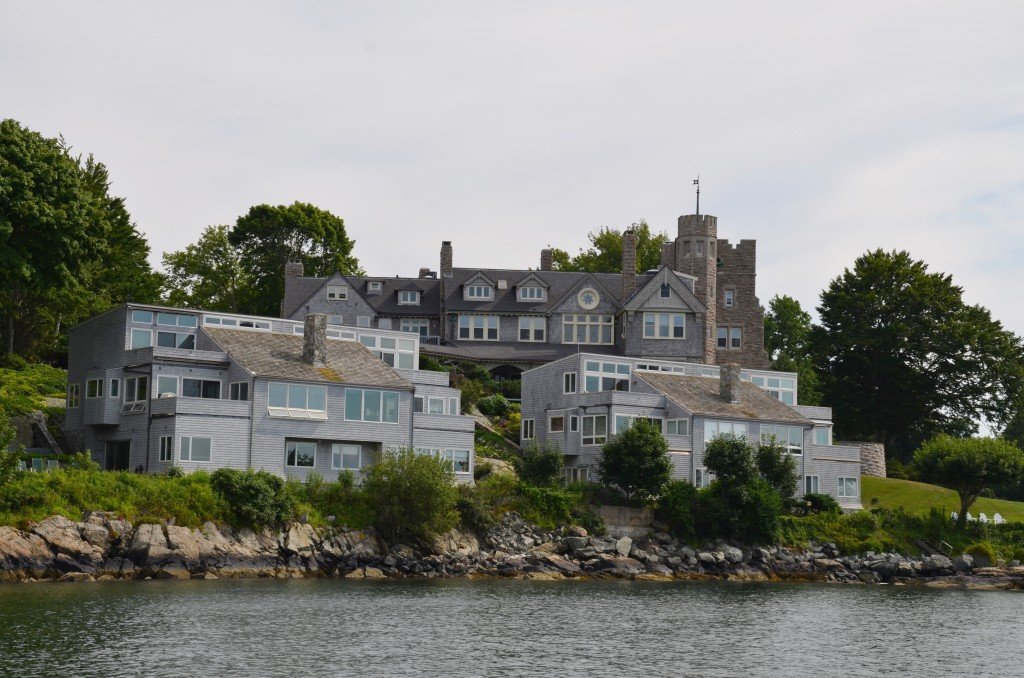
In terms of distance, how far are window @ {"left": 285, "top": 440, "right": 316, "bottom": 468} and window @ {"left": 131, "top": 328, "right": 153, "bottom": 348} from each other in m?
9.57

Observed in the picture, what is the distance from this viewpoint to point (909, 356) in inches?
3848

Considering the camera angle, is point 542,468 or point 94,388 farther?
point 542,468

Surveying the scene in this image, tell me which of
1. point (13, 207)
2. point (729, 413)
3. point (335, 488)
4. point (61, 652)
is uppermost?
point (13, 207)

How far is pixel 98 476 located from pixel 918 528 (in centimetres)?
4595

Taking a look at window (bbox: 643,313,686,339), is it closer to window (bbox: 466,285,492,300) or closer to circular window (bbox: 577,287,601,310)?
circular window (bbox: 577,287,601,310)

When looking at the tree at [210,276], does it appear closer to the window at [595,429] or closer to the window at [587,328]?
the window at [587,328]

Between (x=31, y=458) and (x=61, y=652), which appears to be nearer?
(x=61, y=652)

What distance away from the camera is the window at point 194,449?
60.6 m

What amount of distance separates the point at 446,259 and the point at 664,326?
18883mm

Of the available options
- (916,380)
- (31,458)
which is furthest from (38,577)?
(916,380)

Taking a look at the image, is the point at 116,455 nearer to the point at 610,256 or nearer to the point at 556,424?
the point at 556,424

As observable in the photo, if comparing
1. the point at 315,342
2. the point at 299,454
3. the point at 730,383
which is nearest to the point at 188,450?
the point at 299,454

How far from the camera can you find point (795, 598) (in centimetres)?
5878

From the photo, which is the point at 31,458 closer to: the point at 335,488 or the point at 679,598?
the point at 335,488
